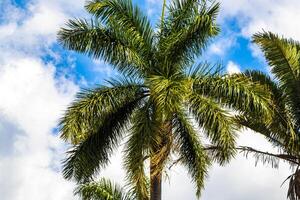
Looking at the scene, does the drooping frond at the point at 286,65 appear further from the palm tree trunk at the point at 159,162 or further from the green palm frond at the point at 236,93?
the palm tree trunk at the point at 159,162

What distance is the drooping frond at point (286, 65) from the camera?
1030 inches

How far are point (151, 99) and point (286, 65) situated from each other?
730 cm

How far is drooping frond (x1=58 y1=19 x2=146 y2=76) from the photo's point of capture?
22281mm

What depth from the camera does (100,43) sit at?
2252 cm

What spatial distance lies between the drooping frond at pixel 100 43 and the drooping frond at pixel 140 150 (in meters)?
1.86

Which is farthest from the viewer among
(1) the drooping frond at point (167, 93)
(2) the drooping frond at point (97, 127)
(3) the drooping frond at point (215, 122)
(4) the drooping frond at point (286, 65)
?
(4) the drooping frond at point (286, 65)

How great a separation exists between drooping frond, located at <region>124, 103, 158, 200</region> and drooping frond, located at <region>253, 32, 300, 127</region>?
7144mm

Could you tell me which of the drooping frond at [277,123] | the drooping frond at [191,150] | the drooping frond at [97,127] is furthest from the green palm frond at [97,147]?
the drooping frond at [277,123]

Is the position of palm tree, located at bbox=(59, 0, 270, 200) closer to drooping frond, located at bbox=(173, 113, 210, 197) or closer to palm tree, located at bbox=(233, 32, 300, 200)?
drooping frond, located at bbox=(173, 113, 210, 197)

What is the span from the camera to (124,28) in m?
22.6

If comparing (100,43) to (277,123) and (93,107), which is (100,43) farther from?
(277,123)

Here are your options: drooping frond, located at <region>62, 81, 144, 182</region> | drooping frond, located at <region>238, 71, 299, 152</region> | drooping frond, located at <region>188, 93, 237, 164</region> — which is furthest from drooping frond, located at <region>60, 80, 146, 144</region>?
drooping frond, located at <region>238, 71, 299, 152</region>

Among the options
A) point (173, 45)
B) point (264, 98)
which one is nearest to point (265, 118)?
point (264, 98)

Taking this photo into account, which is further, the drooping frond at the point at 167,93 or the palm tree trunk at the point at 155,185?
the palm tree trunk at the point at 155,185
